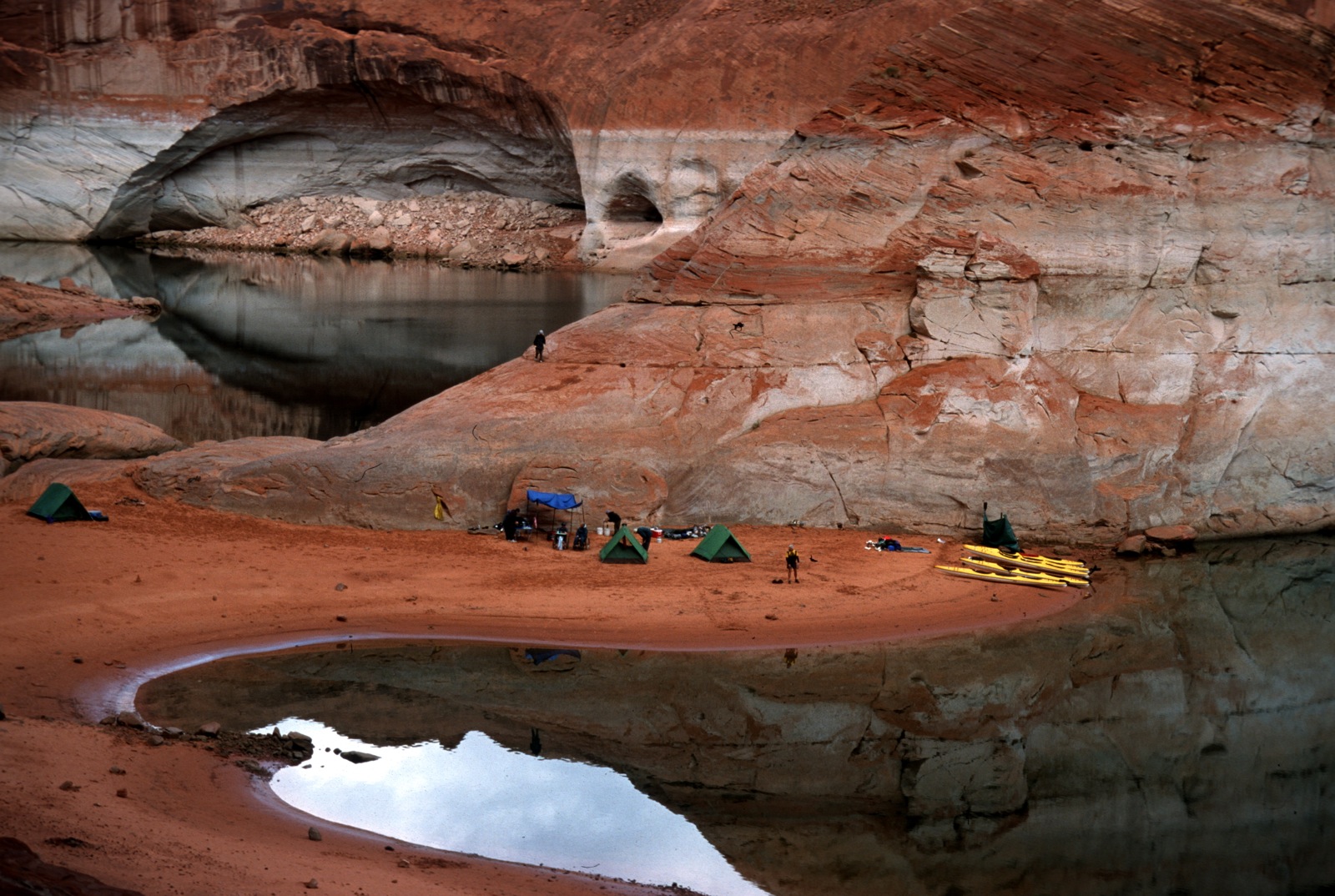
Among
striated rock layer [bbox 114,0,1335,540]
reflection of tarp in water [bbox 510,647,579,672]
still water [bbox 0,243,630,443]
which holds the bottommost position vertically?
still water [bbox 0,243,630,443]

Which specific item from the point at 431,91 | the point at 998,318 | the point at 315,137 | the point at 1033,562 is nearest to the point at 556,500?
the point at 1033,562

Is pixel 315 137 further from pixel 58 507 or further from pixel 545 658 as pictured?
pixel 545 658

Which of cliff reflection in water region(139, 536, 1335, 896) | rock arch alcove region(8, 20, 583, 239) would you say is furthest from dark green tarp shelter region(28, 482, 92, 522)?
rock arch alcove region(8, 20, 583, 239)

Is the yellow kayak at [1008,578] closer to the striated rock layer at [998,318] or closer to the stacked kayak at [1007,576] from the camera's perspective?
the stacked kayak at [1007,576]

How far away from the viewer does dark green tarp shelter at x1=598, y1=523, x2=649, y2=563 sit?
19.5 m

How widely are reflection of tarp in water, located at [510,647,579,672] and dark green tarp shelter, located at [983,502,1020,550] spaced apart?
6974 millimetres

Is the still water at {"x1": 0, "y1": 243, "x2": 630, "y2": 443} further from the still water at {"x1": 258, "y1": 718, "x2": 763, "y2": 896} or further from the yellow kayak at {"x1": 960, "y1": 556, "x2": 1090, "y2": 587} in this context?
the still water at {"x1": 258, "y1": 718, "x2": 763, "y2": 896}

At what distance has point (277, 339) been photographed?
130 ft

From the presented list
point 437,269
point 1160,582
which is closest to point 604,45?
point 437,269

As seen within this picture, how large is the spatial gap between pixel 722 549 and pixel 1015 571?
416 cm

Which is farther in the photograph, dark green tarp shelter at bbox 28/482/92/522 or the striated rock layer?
the striated rock layer

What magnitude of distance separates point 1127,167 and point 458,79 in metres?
39.4

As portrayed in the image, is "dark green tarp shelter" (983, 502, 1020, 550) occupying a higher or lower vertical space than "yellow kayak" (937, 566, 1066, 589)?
higher

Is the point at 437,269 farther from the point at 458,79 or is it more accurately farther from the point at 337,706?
the point at 337,706
